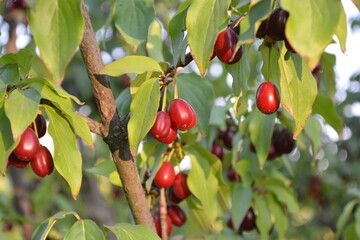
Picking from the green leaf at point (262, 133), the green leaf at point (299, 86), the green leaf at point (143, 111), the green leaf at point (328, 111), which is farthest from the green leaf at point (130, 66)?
the green leaf at point (328, 111)

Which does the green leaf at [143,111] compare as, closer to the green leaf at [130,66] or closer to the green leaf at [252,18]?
the green leaf at [130,66]

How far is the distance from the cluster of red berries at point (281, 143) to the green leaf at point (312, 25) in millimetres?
993

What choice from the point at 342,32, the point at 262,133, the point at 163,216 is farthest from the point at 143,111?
the point at 262,133

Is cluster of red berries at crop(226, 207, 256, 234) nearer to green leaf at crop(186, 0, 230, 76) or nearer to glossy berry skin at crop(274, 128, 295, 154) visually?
glossy berry skin at crop(274, 128, 295, 154)

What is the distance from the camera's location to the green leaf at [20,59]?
108 cm

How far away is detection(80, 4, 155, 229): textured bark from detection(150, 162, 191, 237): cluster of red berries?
0.19 meters

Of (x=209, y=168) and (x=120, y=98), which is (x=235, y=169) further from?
(x=120, y=98)

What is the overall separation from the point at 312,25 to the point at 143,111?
41 centimetres

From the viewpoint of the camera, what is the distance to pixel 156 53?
1625 millimetres

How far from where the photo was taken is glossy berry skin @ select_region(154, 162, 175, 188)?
4.71 ft

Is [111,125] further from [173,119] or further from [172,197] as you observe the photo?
[172,197]

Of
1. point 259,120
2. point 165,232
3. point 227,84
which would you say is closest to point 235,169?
point 259,120

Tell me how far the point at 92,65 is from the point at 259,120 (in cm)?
65

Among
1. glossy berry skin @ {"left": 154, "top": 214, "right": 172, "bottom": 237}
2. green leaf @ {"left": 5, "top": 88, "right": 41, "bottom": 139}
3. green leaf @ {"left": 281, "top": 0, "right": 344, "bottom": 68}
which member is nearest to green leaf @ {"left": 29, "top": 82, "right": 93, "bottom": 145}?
green leaf @ {"left": 5, "top": 88, "right": 41, "bottom": 139}
